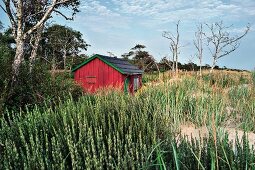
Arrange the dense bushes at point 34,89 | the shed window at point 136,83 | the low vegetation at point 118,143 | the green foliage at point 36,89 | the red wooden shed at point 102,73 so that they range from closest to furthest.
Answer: the low vegetation at point 118,143 → the dense bushes at point 34,89 → the green foliage at point 36,89 → the red wooden shed at point 102,73 → the shed window at point 136,83

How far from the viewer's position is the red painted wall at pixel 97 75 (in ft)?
73.6

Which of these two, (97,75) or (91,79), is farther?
(91,79)

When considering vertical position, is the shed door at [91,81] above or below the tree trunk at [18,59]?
below

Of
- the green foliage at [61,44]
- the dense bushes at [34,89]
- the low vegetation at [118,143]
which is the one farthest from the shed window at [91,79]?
the green foliage at [61,44]

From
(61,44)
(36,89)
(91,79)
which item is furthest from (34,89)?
(61,44)

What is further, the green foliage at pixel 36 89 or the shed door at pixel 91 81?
the shed door at pixel 91 81

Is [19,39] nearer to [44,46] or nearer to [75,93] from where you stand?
[75,93]

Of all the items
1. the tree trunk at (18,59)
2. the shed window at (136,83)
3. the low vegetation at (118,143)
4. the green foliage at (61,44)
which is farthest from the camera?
the green foliage at (61,44)

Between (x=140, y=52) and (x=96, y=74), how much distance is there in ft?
111

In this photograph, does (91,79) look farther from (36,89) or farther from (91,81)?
(36,89)

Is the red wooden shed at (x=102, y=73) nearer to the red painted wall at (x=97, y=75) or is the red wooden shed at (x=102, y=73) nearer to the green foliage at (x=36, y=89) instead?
the red painted wall at (x=97, y=75)

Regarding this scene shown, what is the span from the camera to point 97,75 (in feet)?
76.0

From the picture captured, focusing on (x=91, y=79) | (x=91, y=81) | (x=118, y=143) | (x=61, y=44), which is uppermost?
(x=61, y=44)

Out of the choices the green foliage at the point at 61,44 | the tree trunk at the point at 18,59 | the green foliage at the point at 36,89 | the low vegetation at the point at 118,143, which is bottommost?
the low vegetation at the point at 118,143
